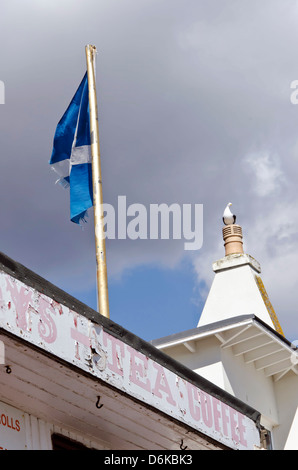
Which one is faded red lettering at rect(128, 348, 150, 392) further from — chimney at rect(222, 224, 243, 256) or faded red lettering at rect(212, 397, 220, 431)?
chimney at rect(222, 224, 243, 256)

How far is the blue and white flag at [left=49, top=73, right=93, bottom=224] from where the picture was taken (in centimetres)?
1432

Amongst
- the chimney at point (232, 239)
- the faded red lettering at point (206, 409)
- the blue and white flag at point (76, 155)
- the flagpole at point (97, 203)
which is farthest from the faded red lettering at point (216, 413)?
the chimney at point (232, 239)

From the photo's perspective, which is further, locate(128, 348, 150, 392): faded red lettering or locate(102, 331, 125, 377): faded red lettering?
locate(128, 348, 150, 392): faded red lettering

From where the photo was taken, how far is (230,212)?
795 inches

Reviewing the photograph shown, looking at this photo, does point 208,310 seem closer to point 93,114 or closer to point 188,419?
point 93,114

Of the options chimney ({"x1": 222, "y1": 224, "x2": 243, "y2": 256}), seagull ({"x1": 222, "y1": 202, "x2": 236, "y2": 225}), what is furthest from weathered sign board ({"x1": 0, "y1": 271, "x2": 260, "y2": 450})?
seagull ({"x1": 222, "y1": 202, "x2": 236, "y2": 225})

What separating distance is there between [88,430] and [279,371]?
864 centimetres

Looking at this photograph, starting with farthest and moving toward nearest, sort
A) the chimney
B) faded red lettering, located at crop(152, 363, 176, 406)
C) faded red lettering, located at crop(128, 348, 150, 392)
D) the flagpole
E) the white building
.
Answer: the chimney, the white building, the flagpole, faded red lettering, located at crop(152, 363, 176, 406), faded red lettering, located at crop(128, 348, 150, 392)

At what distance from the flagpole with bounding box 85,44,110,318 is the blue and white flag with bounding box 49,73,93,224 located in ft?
→ 2.57

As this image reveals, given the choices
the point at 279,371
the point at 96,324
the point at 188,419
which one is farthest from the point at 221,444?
the point at 279,371

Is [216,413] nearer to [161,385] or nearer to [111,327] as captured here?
[161,385]

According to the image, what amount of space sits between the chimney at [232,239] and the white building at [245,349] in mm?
28

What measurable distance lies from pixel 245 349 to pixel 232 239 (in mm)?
3868
